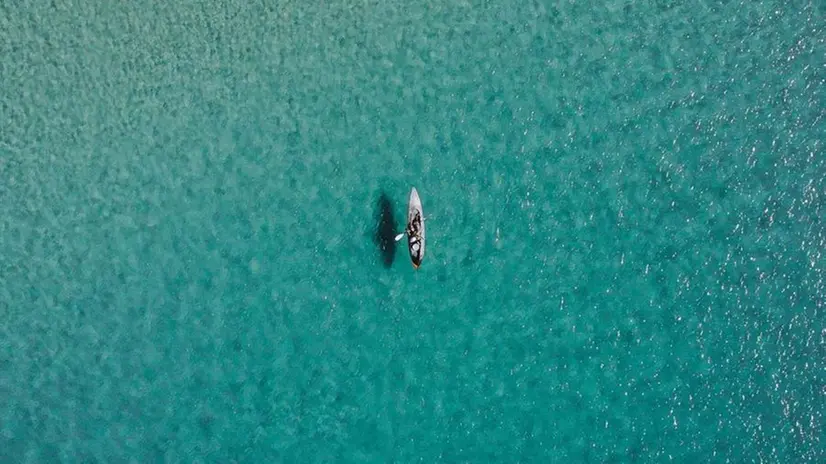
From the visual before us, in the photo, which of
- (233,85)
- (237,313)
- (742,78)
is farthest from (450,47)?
(237,313)

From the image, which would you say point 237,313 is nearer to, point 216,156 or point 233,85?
point 216,156

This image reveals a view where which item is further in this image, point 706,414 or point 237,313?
point 237,313
